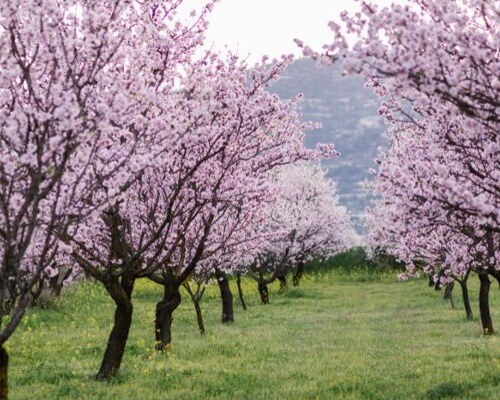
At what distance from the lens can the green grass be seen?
44.6 feet

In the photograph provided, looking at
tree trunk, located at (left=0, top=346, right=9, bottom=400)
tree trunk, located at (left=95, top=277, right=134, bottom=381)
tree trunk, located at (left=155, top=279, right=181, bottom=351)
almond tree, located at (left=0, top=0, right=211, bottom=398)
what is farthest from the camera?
tree trunk, located at (left=155, top=279, right=181, bottom=351)

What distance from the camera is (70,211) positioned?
9.27m

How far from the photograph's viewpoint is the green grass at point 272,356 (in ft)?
44.6

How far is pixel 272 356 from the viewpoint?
61.7 feet

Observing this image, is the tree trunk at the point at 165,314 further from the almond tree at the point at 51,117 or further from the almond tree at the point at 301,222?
the almond tree at the point at 301,222

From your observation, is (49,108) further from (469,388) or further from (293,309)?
(293,309)

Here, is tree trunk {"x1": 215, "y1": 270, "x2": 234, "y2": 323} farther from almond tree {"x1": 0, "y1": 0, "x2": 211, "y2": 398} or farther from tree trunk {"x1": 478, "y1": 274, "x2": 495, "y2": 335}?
almond tree {"x1": 0, "y1": 0, "x2": 211, "y2": 398}

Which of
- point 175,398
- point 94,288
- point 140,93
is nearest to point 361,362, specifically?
point 175,398

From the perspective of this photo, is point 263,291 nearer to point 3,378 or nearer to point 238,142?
point 238,142

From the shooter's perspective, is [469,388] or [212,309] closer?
[469,388]

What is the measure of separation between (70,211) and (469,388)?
8685 mm

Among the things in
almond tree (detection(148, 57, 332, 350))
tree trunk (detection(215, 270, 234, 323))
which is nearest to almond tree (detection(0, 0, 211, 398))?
almond tree (detection(148, 57, 332, 350))

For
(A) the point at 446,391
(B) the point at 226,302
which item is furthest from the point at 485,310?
(B) the point at 226,302

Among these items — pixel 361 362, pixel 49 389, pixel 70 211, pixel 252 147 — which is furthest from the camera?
pixel 361 362
